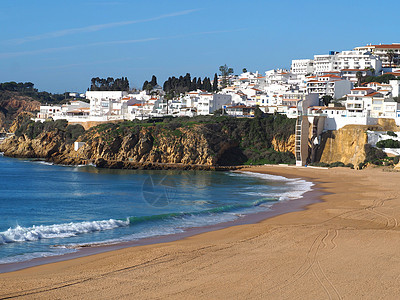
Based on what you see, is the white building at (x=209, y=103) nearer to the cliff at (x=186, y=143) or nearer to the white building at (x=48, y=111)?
the cliff at (x=186, y=143)

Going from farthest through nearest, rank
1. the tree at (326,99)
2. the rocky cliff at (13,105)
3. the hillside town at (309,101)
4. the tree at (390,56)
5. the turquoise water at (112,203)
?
the rocky cliff at (13,105) → the tree at (390,56) → the tree at (326,99) → the hillside town at (309,101) → the turquoise water at (112,203)

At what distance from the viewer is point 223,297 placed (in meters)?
12.4

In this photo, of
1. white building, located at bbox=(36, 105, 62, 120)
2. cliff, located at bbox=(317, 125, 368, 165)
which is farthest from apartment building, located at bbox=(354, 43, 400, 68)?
white building, located at bbox=(36, 105, 62, 120)

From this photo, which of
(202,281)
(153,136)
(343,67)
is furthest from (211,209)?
(343,67)

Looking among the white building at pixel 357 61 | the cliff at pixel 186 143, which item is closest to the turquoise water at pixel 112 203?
the cliff at pixel 186 143

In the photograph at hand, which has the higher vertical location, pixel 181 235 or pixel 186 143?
pixel 186 143

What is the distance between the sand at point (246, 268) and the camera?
12797mm

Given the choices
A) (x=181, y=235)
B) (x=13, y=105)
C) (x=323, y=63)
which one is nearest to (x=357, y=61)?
A: (x=323, y=63)

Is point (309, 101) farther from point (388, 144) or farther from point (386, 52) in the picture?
point (386, 52)

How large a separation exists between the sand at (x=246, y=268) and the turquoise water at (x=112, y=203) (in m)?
2.56

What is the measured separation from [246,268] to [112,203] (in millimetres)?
15252

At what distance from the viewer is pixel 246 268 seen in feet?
48.4

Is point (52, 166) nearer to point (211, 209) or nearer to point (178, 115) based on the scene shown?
point (178, 115)

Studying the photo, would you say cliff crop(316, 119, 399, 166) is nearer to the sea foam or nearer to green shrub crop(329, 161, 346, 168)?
green shrub crop(329, 161, 346, 168)
